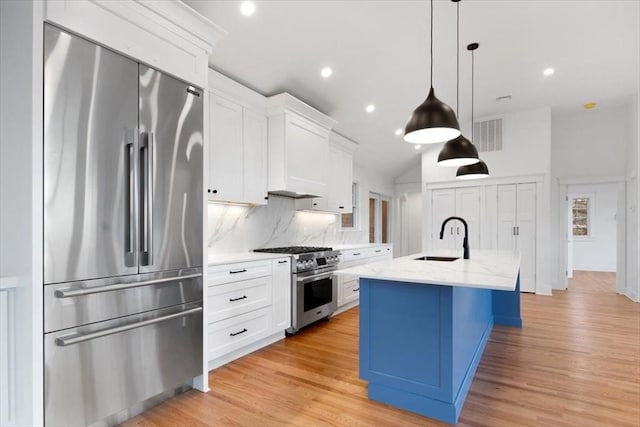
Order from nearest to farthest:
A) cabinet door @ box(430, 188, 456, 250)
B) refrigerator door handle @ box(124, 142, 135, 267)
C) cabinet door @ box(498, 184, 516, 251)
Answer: refrigerator door handle @ box(124, 142, 135, 267), cabinet door @ box(498, 184, 516, 251), cabinet door @ box(430, 188, 456, 250)

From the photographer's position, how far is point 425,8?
3.14 m

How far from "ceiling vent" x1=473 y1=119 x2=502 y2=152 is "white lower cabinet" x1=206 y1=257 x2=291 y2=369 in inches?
186

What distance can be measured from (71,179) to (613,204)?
11.3 m

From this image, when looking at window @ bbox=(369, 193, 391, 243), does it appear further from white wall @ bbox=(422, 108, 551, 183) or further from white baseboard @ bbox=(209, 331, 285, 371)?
white baseboard @ bbox=(209, 331, 285, 371)

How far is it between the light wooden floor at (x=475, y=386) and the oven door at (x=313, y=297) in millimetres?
176

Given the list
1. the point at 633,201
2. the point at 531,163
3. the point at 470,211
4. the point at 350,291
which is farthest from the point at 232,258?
the point at 633,201

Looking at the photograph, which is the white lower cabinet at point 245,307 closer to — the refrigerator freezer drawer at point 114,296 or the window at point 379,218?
the refrigerator freezer drawer at point 114,296

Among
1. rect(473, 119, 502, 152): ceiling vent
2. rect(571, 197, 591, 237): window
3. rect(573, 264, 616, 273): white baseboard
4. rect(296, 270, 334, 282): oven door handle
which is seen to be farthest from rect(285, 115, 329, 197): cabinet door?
rect(573, 264, 616, 273): white baseboard

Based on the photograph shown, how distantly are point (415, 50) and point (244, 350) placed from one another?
3697mm

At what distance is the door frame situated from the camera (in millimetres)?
5906

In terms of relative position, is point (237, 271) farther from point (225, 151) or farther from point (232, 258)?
point (225, 151)

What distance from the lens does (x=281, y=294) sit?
3508 mm

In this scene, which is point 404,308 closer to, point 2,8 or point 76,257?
point 76,257

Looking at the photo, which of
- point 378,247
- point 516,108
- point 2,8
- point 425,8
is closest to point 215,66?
point 2,8
